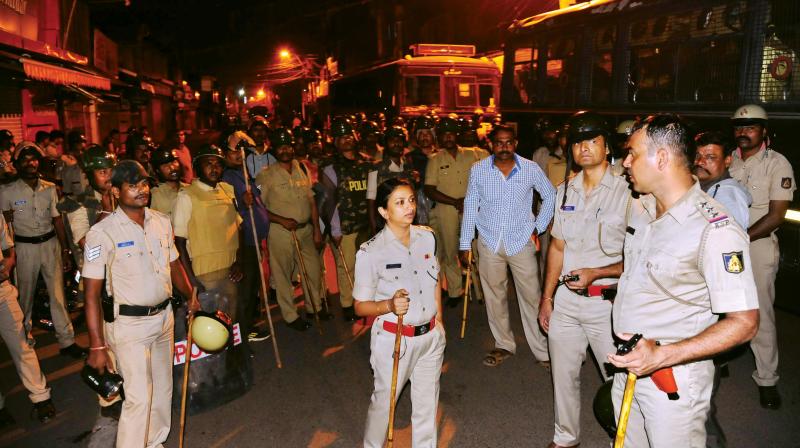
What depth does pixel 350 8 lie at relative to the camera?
131ft

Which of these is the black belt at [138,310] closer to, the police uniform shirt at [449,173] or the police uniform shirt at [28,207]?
the police uniform shirt at [28,207]

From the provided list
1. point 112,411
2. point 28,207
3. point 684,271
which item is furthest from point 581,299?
point 28,207

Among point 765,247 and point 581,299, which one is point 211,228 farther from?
point 765,247

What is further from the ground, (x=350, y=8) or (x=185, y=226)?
(x=350, y=8)

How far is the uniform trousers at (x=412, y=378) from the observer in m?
3.47

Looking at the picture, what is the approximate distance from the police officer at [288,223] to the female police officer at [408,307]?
330 centimetres

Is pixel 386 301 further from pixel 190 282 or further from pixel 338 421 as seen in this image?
pixel 190 282

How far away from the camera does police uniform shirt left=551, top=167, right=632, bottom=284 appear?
3803 mm

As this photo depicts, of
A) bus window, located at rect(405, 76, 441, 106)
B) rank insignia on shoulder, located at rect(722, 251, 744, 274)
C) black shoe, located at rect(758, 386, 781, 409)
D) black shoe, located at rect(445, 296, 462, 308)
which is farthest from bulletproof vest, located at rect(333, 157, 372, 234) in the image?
bus window, located at rect(405, 76, 441, 106)

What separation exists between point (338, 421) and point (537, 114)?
26.5ft

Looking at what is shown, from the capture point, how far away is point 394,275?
3.50 m

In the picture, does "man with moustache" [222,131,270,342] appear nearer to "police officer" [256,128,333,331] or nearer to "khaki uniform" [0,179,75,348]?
"police officer" [256,128,333,331]

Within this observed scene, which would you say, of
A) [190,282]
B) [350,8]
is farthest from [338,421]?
[350,8]

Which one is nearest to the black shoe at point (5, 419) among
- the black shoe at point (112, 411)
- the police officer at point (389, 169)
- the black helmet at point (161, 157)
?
the black shoe at point (112, 411)
